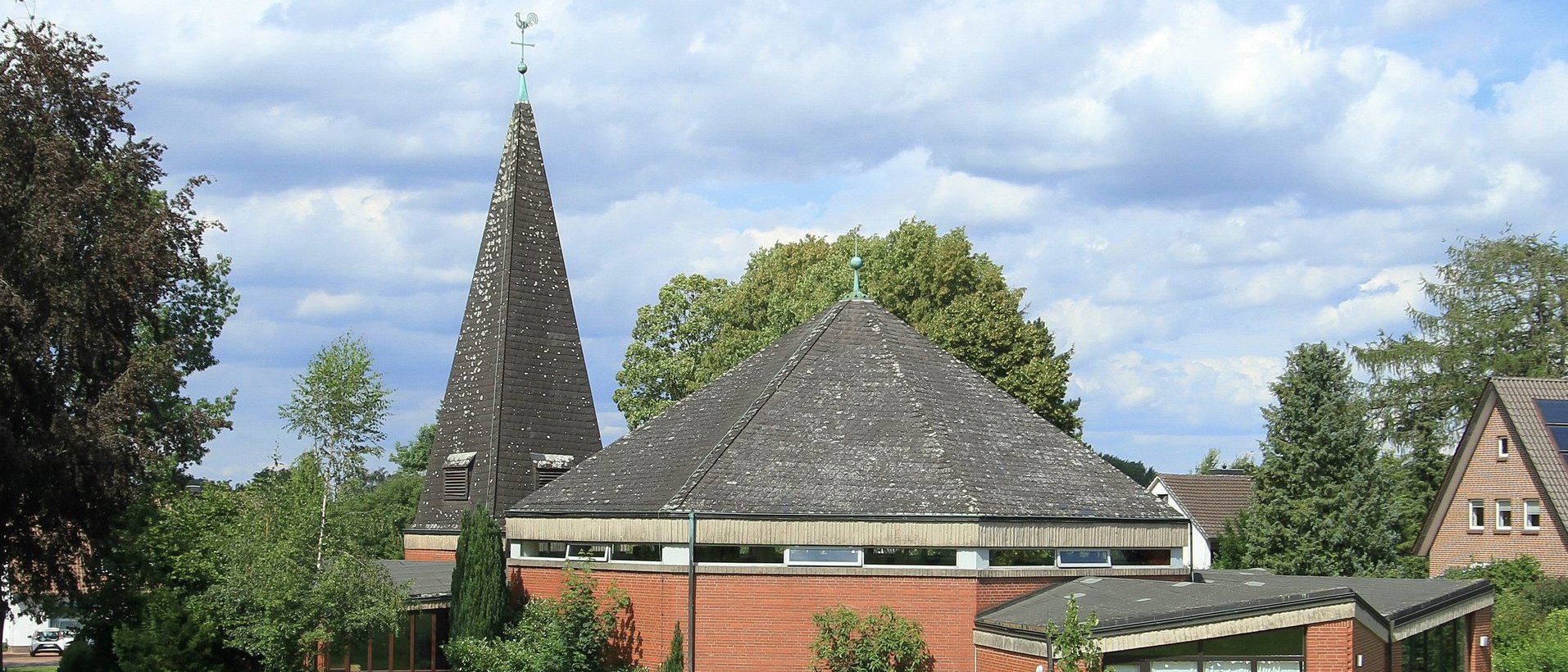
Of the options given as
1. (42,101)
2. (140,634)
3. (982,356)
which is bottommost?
(140,634)

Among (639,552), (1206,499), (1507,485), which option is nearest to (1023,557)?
(639,552)

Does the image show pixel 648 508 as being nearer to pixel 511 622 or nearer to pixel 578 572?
pixel 578 572

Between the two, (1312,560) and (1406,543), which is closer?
(1312,560)

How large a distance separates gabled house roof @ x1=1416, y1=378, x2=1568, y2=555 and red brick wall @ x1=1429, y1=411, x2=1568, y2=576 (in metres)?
0.18

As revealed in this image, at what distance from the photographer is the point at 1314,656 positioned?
853 inches

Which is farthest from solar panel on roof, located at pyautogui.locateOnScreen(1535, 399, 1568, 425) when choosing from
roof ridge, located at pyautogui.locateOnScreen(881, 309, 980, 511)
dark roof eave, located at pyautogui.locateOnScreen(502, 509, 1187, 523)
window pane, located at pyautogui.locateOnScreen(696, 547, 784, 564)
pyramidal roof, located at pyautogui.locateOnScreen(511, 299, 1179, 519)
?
window pane, located at pyautogui.locateOnScreen(696, 547, 784, 564)

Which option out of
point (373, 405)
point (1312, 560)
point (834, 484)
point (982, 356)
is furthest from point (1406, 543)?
point (373, 405)

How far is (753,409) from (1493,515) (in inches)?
1033

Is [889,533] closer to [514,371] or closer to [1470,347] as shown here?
[514,371]

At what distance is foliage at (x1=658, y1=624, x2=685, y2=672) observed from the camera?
78.7 feet

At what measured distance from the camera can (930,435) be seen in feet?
86.3

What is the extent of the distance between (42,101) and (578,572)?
13.8 metres

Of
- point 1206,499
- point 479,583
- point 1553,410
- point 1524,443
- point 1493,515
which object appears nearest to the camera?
point 479,583

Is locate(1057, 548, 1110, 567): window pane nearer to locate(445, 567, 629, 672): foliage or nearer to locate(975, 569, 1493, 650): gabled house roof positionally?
locate(975, 569, 1493, 650): gabled house roof
